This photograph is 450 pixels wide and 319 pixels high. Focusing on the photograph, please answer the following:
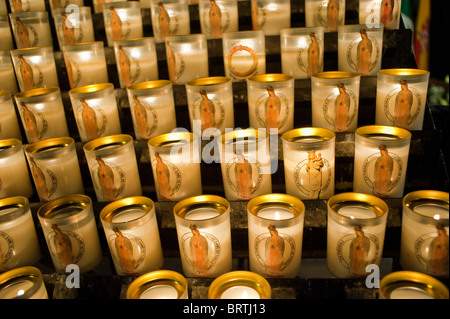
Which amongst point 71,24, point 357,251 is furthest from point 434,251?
point 71,24

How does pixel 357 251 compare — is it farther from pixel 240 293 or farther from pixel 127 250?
pixel 127 250

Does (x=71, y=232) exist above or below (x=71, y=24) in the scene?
below

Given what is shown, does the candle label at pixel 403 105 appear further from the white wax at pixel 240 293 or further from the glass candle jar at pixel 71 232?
the glass candle jar at pixel 71 232

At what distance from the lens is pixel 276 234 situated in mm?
810

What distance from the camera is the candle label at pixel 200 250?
830 mm

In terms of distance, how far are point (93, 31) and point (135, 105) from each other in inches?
20.2

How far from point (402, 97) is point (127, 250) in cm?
72

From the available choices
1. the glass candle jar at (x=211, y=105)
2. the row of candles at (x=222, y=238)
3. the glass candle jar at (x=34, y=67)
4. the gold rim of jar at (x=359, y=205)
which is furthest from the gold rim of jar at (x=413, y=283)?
the glass candle jar at (x=34, y=67)

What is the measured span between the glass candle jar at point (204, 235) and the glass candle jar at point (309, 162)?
0.18 meters

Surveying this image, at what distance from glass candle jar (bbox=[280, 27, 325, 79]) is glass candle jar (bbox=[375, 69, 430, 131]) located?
0.61ft

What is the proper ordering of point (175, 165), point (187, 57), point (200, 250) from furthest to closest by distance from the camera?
point (187, 57) < point (175, 165) < point (200, 250)

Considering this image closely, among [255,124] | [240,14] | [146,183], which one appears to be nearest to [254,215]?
[255,124]

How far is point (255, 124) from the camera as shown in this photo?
1080mm

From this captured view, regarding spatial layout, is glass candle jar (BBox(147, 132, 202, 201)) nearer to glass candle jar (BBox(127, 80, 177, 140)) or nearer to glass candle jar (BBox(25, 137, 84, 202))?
glass candle jar (BBox(127, 80, 177, 140))
